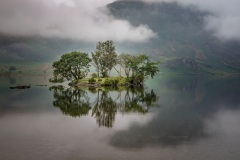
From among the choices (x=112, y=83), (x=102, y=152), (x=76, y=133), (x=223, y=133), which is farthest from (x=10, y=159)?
(x=112, y=83)

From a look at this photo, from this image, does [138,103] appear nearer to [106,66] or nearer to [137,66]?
[137,66]

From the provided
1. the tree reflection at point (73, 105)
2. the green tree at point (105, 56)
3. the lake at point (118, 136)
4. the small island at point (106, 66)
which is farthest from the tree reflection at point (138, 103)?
the green tree at point (105, 56)

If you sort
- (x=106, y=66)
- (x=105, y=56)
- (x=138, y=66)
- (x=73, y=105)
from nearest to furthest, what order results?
(x=73, y=105) < (x=138, y=66) < (x=105, y=56) < (x=106, y=66)

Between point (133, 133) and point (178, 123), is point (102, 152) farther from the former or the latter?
point (178, 123)

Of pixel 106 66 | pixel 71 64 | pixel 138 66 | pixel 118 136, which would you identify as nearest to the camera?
pixel 118 136

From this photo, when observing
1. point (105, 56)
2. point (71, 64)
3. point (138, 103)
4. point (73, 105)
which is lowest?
point (73, 105)

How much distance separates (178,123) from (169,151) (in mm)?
20008

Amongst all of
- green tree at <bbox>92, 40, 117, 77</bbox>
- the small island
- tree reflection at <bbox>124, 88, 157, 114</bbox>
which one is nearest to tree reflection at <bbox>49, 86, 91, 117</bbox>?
tree reflection at <bbox>124, 88, 157, 114</bbox>

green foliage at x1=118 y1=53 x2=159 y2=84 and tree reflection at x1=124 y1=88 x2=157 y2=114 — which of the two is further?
green foliage at x1=118 y1=53 x2=159 y2=84

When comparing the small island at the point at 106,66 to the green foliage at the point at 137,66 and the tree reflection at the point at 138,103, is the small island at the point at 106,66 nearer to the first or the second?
the green foliage at the point at 137,66

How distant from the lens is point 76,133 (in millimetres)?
45875

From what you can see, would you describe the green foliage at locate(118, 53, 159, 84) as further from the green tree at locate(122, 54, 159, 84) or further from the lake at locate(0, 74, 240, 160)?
the lake at locate(0, 74, 240, 160)

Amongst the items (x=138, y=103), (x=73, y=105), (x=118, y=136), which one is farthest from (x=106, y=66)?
(x=118, y=136)

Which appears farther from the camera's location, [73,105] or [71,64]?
[71,64]
